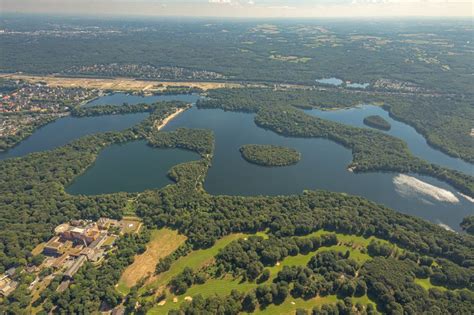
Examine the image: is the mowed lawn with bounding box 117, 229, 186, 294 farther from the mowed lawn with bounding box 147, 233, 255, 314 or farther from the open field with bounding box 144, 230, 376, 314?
the open field with bounding box 144, 230, 376, 314

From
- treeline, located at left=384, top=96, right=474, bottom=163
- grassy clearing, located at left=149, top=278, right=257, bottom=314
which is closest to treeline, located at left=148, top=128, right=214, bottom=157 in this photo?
grassy clearing, located at left=149, top=278, right=257, bottom=314

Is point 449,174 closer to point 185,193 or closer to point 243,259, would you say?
point 243,259

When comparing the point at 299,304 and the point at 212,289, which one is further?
the point at 212,289

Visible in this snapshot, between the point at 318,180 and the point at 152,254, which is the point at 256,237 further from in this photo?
the point at 318,180

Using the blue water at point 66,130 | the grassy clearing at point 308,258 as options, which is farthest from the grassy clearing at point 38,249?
the blue water at point 66,130

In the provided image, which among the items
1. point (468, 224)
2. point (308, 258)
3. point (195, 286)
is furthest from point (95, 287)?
point (468, 224)

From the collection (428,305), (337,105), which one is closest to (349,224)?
(428,305)

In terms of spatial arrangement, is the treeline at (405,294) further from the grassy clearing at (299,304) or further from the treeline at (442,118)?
the treeline at (442,118)
